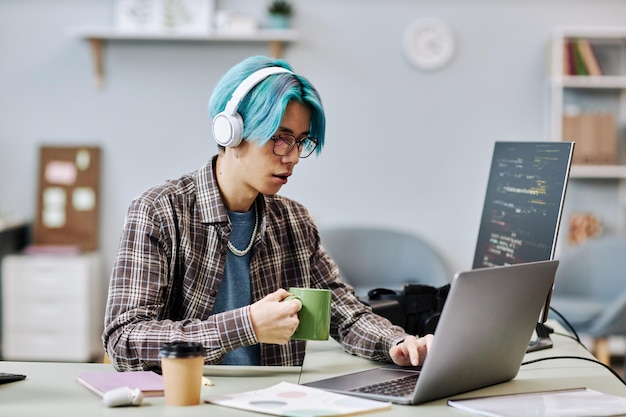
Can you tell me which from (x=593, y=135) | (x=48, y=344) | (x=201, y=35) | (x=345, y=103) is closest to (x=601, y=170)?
(x=593, y=135)

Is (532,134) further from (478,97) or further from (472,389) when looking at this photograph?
(472,389)

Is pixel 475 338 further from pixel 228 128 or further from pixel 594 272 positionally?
pixel 594 272

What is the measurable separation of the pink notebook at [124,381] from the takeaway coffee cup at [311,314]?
0.27 meters

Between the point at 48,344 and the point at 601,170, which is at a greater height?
the point at 601,170

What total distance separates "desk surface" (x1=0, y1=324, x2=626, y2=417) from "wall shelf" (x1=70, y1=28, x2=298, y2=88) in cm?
317

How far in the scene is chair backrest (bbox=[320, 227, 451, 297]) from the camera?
15.9 feet

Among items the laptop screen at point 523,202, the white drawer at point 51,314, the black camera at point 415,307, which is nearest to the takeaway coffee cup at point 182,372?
the black camera at point 415,307

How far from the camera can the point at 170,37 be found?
4922mm

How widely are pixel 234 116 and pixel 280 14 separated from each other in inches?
126

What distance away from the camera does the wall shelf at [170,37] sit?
16.0 feet

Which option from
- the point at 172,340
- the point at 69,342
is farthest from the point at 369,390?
the point at 69,342

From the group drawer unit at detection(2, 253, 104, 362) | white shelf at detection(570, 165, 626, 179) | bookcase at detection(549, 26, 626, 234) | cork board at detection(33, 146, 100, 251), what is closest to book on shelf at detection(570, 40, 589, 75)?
bookcase at detection(549, 26, 626, 234)

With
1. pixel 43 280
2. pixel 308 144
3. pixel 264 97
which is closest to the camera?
pixel 264 97

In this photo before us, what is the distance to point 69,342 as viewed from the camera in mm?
4781
